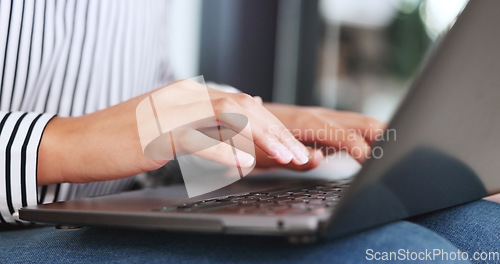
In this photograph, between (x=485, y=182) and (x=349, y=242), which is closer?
(x=349, y=242)

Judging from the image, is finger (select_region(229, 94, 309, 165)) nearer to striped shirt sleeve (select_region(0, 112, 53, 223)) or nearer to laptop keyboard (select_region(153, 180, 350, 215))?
laptop keyboard (select_region(153, 180, 350, 215))

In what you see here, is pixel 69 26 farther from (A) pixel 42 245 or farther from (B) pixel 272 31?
(B) pixel 272 31

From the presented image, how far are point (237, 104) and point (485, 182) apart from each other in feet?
0.88

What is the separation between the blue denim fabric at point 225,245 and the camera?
389 millimetres

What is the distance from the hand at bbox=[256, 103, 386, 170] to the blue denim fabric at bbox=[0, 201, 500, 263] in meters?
0.14

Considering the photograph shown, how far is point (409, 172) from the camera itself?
1.19 feet

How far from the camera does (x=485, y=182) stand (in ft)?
1.69

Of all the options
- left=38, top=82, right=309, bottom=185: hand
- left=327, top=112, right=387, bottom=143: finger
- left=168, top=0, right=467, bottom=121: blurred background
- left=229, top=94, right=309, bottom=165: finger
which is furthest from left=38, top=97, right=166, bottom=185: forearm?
left=168, top=0, right=467, bottom=121: blurred background

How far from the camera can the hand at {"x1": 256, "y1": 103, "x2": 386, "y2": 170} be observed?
63 centimetres

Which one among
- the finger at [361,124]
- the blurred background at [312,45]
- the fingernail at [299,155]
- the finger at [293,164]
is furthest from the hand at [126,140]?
the blurred background at [312,45]

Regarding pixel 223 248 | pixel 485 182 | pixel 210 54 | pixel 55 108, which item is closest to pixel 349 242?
pixel 223 248

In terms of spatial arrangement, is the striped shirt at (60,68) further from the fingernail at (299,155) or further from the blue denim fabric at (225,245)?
the fingernail at (299,155)

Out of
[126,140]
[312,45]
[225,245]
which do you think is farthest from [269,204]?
[312,45]

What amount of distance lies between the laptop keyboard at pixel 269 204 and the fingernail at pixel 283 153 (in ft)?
0.12
